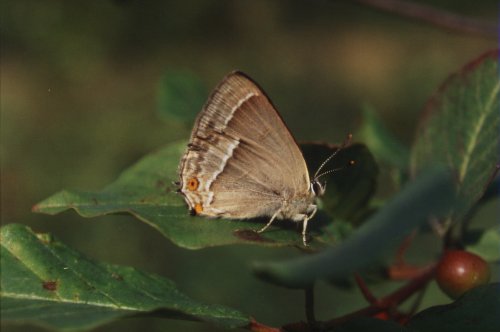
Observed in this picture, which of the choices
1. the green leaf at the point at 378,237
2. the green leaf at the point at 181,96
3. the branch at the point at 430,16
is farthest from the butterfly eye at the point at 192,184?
the green leaf at the point at 378,237

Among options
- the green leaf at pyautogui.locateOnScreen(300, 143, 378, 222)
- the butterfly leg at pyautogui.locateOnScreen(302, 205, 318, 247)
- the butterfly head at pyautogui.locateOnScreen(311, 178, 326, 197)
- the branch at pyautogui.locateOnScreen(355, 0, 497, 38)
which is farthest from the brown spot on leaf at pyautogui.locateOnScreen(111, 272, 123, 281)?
the branch at pyautogui.locateOnScreen(355, 0, 497, 38)

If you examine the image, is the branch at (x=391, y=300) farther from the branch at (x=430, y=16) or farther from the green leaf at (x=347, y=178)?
the branch at (x=430, y=16)

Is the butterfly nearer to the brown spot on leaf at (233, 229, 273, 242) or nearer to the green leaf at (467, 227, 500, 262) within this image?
the brown spot on leaf at (233, 229, 273, 242)

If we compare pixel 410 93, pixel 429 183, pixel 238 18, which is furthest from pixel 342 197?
pixel 238 18

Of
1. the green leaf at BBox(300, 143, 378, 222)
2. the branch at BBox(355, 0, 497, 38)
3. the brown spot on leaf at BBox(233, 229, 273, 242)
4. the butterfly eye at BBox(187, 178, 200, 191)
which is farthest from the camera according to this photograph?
the branch at BBox(355, 0, 497, 38)

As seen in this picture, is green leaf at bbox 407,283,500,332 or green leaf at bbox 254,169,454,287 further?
green leaf at bbox 407,283,500,332
